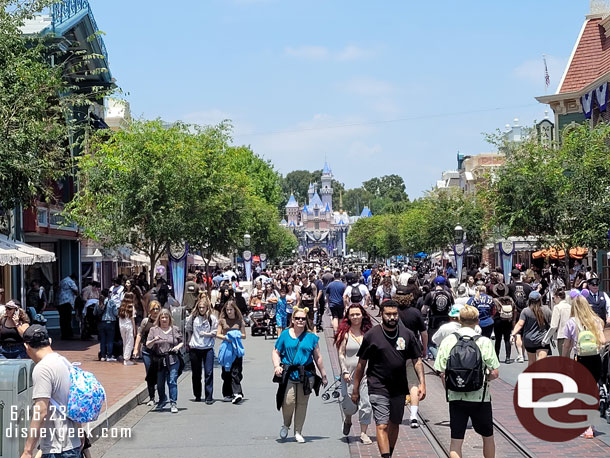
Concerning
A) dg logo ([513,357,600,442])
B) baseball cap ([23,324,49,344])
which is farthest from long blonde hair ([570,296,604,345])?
baseball cap ([23,324,49,344])

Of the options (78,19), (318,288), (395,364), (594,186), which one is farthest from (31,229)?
(395,364)

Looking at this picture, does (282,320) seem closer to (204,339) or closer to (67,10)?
(204,339)

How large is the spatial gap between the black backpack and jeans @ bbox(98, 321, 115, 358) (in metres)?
13.0

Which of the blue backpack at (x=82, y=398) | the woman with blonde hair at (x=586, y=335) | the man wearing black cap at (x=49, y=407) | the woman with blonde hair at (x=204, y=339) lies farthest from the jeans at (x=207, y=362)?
the man wearing black cap at (x=49, y=407)

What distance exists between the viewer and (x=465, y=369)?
8.31 meters

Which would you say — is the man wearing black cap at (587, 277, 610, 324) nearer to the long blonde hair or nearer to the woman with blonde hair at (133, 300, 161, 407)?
the long blonde hair

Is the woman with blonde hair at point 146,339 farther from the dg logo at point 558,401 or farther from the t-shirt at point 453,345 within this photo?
the t-shirt at point 453,345

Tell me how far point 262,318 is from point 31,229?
22.5 ft

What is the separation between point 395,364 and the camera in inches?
361

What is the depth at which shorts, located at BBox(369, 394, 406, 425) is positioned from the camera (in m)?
9.11

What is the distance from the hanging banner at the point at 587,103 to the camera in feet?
133

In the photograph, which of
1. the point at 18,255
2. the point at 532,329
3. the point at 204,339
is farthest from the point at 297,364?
the point at 18,255

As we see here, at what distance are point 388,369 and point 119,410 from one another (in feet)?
16.6

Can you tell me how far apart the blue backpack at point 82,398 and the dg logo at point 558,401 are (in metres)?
5.61
